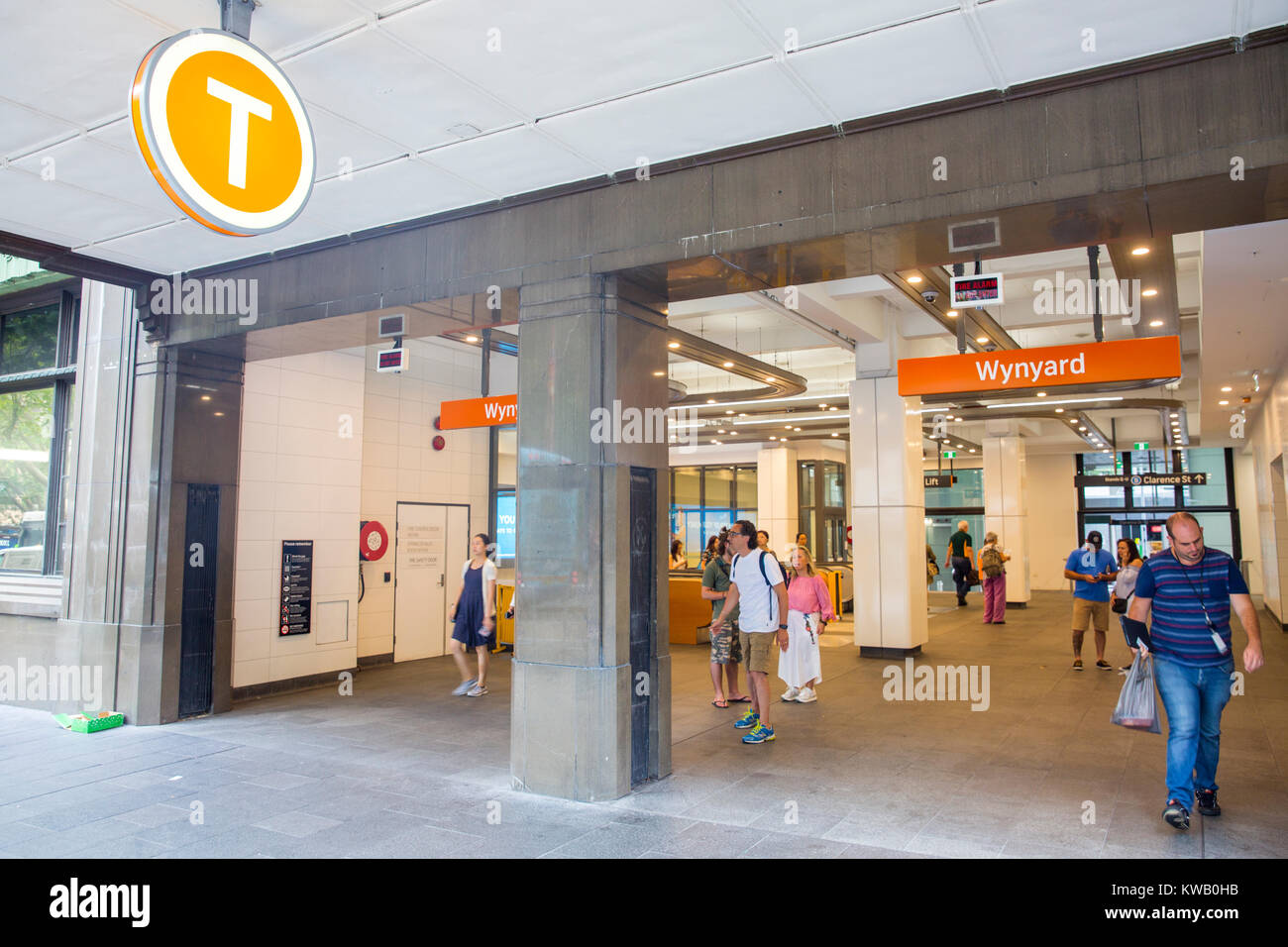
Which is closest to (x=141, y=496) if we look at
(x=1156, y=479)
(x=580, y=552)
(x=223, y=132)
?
(x=580, y=552)

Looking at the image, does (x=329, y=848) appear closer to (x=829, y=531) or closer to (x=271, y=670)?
(x=271, y=670)

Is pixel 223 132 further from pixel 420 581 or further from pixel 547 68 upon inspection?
pixel 420 581

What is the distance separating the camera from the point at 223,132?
333cm

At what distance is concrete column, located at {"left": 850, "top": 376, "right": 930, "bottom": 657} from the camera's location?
10.6 m

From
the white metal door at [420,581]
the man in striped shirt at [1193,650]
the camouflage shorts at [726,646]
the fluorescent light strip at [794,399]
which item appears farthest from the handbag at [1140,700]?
the fluorescent light strip at [794,399]

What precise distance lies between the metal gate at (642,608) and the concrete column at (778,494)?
15.3 meters

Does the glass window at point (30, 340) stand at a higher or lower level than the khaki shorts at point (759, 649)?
higher

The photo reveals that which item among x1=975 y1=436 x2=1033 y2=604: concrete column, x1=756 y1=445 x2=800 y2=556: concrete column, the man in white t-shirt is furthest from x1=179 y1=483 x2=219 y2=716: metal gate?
x1=975 y1=436 x2=1033 y2=604: concrete column

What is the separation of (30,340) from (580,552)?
8.07 metres

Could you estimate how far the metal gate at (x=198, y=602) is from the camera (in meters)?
7.48

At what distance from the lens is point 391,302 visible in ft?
20.1

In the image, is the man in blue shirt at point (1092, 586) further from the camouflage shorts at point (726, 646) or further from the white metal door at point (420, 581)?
the white metal door at point (420, 581)

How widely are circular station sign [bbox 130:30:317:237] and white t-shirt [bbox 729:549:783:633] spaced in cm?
404

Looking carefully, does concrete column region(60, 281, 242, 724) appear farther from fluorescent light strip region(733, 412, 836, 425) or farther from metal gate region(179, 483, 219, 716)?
fluorescent light strip region(733, 412, 836, 425)
